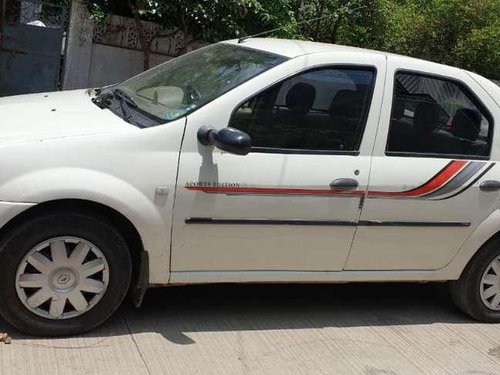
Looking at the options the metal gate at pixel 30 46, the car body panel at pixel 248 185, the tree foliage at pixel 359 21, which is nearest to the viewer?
the car body panel at pixel 248 185

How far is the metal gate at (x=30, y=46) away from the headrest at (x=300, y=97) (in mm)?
6635

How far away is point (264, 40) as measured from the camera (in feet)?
16.0

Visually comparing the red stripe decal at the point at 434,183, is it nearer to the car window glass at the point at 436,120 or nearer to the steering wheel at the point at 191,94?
the car window glass at the point at 436,120

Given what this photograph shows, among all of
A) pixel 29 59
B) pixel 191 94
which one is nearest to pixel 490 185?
pixel 191 94

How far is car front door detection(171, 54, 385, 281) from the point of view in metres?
3.90

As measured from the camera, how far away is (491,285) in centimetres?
486

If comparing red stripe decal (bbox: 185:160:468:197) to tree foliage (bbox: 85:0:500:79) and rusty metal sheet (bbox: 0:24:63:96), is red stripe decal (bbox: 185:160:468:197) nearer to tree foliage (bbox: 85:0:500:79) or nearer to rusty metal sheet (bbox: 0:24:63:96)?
tree foliage (bbox: 85:0:500:79)

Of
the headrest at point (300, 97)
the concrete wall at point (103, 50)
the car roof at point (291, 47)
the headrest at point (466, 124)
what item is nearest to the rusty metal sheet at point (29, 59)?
the concrete wall at point (103, 50)

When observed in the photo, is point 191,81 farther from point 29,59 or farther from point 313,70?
point 29,59

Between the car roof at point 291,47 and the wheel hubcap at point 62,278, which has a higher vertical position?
the car roof at point 291,47

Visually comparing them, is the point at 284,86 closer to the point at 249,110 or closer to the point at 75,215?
the point at 249,110

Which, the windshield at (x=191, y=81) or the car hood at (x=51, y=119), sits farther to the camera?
the windshield at (x=191, y=81)

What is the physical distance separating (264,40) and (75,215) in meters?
1.96

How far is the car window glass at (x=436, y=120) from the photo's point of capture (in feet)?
14.5
